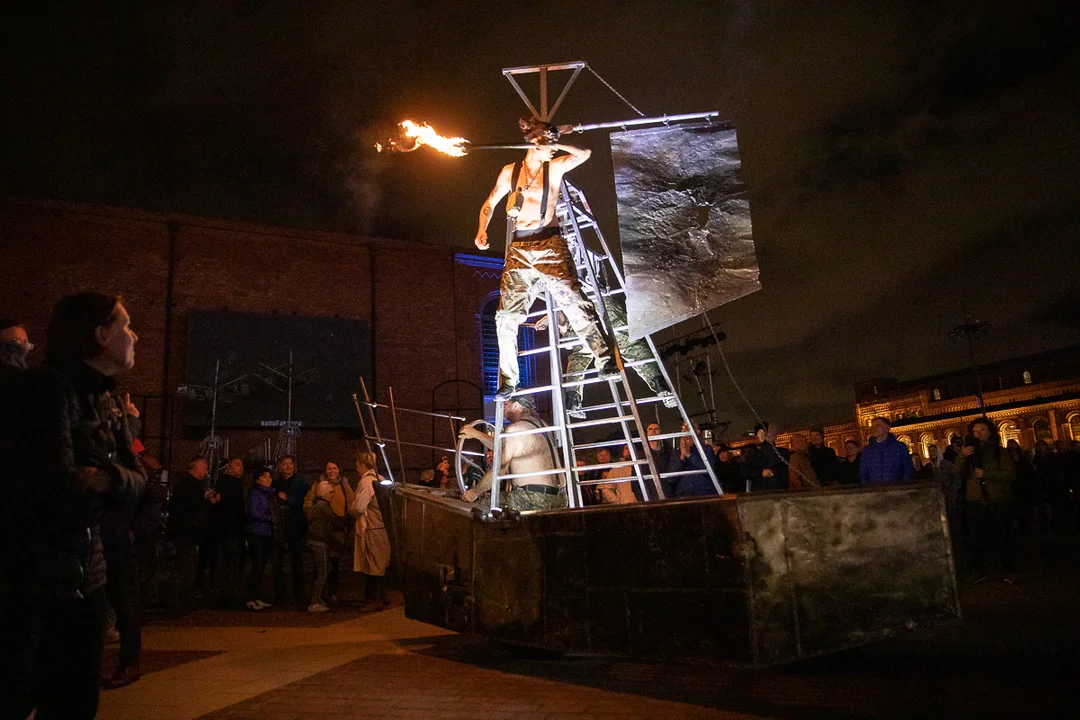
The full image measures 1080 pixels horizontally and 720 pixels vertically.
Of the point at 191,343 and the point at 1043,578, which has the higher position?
the point at 191,343

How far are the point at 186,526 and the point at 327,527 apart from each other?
183 centimetres

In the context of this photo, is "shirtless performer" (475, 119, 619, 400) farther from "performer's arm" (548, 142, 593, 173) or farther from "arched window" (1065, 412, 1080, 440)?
"arched window" (1065, 412, 1080, 440)

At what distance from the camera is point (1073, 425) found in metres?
66.8

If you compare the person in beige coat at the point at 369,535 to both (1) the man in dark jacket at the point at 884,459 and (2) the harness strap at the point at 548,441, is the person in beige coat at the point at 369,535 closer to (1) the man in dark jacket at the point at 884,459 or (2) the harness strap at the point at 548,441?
(2) the harness strap at the point at 548,441

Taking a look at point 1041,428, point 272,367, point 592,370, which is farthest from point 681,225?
point 1041,428

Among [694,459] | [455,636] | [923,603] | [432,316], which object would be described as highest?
[432,316]

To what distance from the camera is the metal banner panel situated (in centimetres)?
498

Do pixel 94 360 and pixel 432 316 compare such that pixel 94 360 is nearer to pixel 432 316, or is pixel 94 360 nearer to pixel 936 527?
pixel 936 527

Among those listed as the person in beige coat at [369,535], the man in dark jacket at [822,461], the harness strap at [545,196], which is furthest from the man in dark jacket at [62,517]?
the man in dark jacket at [822,461]

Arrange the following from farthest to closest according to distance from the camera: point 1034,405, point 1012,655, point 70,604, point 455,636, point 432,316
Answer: point 1034,405 < point 432,316 < point 455,636 < point 1012,655 < point 70,604

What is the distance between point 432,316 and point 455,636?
699 inches

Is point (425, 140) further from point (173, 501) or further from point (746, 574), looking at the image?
point (173, 501)

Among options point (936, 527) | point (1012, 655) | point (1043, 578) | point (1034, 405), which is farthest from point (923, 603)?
point (1034, 405)

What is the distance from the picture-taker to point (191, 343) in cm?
2023
